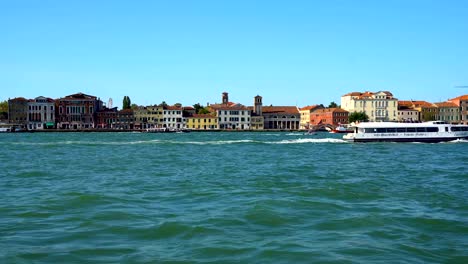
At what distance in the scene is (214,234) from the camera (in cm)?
689

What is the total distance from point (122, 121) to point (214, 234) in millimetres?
78552

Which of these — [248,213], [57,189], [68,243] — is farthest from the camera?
[57,189]

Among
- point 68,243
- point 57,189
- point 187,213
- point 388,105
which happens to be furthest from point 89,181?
point 388,105

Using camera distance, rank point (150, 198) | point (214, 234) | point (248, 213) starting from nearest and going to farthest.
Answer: point (214, 234)
point (248, 213)
point (150, 198)

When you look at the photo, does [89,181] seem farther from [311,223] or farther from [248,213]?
[311,223]

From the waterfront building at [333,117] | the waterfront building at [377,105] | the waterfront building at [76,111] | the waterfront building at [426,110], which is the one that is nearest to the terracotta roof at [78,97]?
the waterfront building at [76,111]

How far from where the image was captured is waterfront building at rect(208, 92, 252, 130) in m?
85.9

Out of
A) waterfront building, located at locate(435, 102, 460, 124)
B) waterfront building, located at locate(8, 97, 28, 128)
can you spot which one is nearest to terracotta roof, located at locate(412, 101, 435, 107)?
waterfront building, located at locate(435, 102, 460, 124)

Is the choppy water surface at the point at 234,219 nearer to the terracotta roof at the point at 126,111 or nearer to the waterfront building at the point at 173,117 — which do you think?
the waterfront building at the point at 173,117

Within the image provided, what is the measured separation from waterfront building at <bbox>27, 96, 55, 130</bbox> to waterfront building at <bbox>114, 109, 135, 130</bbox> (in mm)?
9421

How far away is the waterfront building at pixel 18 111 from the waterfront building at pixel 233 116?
27.9m

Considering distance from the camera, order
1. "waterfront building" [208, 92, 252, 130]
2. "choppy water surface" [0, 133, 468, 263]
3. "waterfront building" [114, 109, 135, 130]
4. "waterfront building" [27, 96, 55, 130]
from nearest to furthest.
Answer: "choppy water surface" [0, 133, 468, 263], "waterfront building" [27, 96, 55, 130], "waterfront building" [114, 109, 135, 130], "waterfront building" [208, 92, 252, 130]

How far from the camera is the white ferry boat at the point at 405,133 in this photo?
114ft

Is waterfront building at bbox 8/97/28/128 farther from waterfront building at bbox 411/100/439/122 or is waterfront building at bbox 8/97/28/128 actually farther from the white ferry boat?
waterfront building at bbox 411/100/439/122
